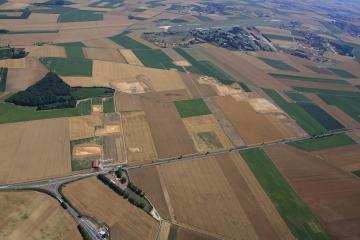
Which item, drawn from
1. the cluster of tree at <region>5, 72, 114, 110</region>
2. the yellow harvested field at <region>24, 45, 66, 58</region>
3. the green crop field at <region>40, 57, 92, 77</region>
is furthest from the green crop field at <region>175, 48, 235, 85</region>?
the yellow harvested field at <region>24, 45, 66, 58</region>

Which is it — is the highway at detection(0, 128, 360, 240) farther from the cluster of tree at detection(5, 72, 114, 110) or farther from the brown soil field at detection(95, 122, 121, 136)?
the cluster of tree at detection(5, 72, 114, 110)

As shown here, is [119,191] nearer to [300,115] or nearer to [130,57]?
[300,115]

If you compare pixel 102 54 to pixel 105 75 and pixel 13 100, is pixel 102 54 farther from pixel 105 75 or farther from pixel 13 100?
pixel 13 100

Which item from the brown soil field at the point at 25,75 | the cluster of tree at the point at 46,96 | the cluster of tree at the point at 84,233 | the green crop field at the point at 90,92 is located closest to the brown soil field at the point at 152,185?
the cluster of tree at the point at 84,233

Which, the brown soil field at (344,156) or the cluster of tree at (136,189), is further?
the brown soil field at (344,156)

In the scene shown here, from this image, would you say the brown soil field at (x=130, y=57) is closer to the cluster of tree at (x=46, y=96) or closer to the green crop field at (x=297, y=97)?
the cluster of tree at (x=46, y=96)

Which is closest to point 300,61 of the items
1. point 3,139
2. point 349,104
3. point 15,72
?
point 349,104
